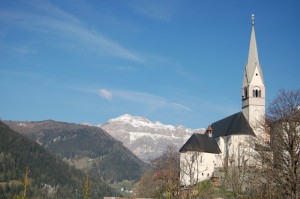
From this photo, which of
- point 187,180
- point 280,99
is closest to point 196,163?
point 187,180

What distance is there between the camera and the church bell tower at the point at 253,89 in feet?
360

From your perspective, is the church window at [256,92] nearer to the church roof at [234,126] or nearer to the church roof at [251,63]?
the church roof at [251,63]

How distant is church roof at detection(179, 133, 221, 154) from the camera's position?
10956 cm

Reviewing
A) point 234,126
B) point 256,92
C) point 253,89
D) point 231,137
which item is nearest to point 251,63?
point 253,89

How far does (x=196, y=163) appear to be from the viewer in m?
108

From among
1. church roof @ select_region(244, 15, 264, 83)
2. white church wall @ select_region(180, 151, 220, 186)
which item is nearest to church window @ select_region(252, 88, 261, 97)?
church roof @ select_region(244, 15, 264, 83)

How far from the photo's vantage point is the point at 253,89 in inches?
4414

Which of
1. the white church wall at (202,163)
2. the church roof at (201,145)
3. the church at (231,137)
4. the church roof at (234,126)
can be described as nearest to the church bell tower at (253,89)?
the church at (231,137)

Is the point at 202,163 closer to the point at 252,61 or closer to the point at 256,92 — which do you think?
the point at 256,92

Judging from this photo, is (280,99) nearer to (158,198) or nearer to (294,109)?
(294,109)

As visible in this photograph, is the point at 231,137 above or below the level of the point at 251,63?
below

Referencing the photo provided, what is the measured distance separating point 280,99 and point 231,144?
52.6 m

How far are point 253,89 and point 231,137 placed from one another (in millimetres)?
13164

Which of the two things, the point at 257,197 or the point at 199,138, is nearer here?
the point at 257,197
